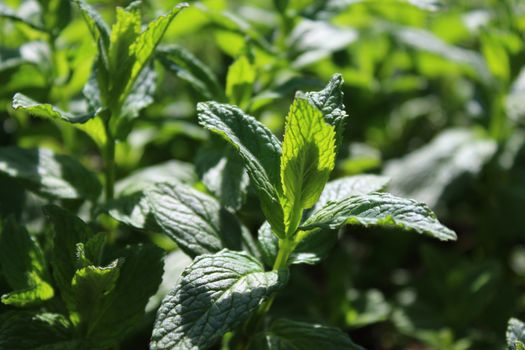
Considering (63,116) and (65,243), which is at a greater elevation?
(63,116)

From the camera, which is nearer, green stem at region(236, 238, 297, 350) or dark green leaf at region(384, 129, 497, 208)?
green stem at region(236, 238, 297, 350)

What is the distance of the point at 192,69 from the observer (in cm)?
169

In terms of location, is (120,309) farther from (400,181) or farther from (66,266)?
(400,181)

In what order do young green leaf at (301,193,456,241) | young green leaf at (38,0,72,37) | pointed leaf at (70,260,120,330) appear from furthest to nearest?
young green leaf at (38,0,72,37)
pointed leaf at (70,260,120,330)
young green leaf at (301,193,456,241)

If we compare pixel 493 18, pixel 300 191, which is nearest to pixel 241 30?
pixel 300 191

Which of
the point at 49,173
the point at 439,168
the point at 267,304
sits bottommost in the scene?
the point at 439,168

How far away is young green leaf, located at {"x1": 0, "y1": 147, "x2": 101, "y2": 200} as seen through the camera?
155cm

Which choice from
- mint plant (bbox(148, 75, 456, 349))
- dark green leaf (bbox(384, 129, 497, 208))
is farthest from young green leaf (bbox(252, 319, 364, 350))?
dark green leaf (bbox(384, 129, 497, 208))

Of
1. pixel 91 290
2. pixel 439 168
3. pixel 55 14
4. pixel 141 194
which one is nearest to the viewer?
pixel 91 290

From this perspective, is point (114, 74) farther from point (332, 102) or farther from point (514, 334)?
point (514, 334)

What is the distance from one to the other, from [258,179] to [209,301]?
25cm

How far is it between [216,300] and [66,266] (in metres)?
0.36

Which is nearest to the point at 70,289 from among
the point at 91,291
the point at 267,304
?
the point at 91,291

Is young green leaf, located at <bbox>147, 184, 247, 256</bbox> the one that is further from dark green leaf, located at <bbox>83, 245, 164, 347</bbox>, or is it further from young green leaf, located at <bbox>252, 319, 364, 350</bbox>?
young green leaf, located at <bbox>252, 319, 364, 350</bbox>
